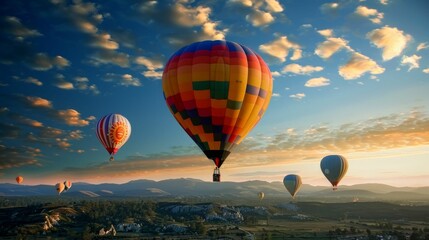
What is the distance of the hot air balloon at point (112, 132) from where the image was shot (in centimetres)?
8406

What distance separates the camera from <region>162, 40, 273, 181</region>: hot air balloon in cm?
4488

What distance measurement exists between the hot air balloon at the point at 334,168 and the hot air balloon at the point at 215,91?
223ft

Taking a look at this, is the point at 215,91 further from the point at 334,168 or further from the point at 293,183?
the point at 293,183

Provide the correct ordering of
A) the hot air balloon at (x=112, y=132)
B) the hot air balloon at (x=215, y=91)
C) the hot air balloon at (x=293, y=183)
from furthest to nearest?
the hot air balloon at (x=293, y=183) → the hot air balloon at (x=112, y=132) → the hot air balloon at (x=215, y=91)

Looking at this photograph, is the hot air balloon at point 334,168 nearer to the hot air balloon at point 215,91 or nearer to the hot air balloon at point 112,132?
the hot air balloon at point 112,132

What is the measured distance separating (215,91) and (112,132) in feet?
154

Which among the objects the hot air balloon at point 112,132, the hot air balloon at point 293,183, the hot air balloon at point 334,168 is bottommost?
the hot air balloon at point 293,183

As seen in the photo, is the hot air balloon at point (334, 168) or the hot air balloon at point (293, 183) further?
the hot air balloon at point (293, 183)

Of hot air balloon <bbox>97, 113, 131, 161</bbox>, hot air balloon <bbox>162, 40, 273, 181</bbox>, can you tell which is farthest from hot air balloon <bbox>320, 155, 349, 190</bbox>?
hot air balloon <bbox>162, 40, 273, 181</bbox>

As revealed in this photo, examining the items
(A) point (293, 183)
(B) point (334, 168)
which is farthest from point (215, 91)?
(A) point (293, 183)

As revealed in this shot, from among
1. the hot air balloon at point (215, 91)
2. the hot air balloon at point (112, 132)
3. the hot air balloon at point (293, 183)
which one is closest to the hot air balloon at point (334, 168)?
the hot air balloon at point (293, 183)

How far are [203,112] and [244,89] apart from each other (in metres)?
6.12

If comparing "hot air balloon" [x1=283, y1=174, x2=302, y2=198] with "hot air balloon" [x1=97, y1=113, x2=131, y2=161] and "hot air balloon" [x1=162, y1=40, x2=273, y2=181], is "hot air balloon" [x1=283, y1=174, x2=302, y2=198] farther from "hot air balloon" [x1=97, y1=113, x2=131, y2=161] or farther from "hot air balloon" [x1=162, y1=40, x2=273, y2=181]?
"hot air balloon" [x1=162, y1=40, x2=273, y2=181]

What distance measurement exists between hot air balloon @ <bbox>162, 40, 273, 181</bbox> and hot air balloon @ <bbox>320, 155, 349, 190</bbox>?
68029mm
